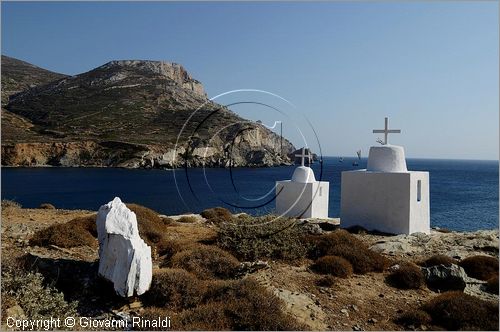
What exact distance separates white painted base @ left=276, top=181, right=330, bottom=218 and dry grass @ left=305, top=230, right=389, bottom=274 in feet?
23.0

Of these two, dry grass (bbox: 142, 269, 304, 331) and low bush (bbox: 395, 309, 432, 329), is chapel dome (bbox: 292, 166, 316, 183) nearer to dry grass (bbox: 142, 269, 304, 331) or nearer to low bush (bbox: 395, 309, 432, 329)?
dry grass (bbox: 142, 269, 304, 331)

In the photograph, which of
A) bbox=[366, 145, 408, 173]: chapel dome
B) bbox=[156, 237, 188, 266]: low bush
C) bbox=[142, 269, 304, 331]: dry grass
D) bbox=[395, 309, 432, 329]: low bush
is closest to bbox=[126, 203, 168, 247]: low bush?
bbox=[156, 237, 188, 266]: low bush

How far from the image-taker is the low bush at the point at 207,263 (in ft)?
35.1

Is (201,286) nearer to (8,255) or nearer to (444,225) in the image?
(8,255)

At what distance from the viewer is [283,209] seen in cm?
2123

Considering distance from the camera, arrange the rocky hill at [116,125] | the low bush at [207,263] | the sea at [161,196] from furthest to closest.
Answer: the rocky hill at [116,125] < the sea at [161,196] < the low bush at [207,263]

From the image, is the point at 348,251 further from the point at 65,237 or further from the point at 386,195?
the point at 65,237

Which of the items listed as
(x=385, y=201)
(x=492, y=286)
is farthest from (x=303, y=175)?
(x=492, y=286)

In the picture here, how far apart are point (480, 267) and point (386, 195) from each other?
18.5 ft

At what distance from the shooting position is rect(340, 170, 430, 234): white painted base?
1678cm

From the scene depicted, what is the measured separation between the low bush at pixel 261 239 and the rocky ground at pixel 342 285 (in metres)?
0.50

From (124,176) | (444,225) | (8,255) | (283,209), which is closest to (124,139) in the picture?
(124,176)

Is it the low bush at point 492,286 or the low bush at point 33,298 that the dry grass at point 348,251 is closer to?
the low bush at point 492,286

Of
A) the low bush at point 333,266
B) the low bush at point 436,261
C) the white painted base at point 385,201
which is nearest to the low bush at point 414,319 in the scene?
the low bush at point 333,266
